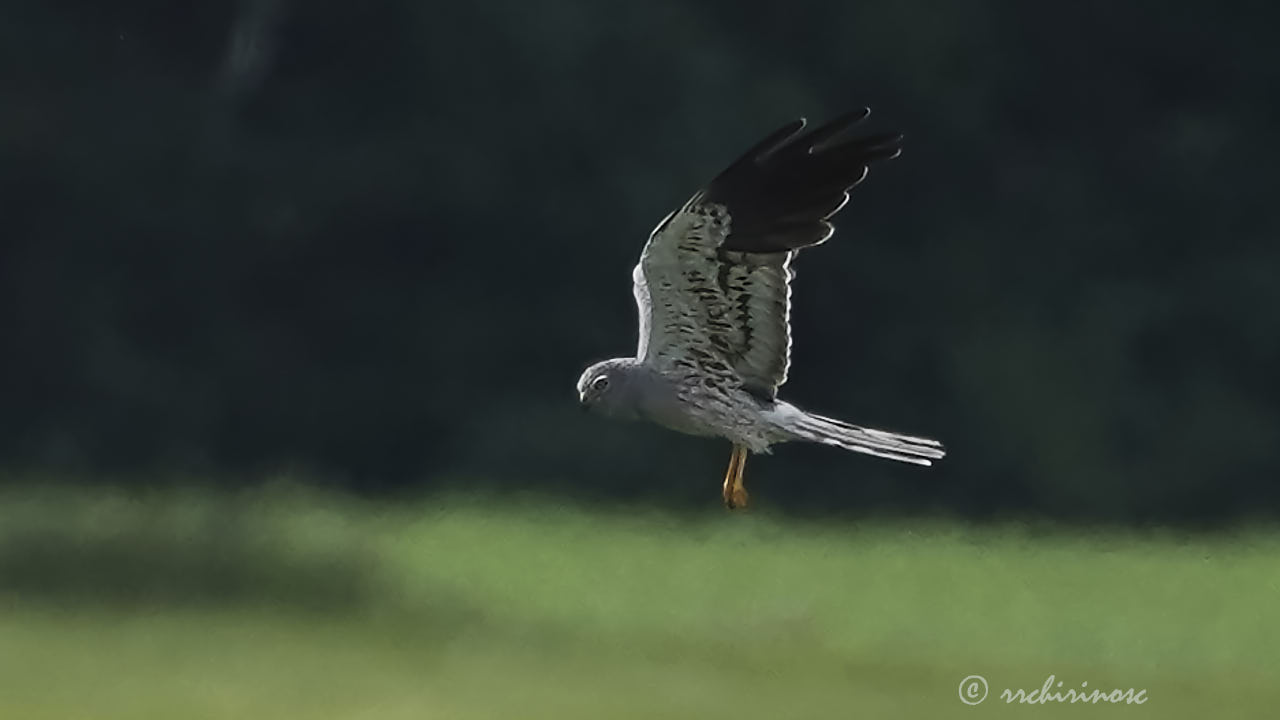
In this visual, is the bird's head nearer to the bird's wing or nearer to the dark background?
the bird's wing

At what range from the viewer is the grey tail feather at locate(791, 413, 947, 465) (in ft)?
15.4

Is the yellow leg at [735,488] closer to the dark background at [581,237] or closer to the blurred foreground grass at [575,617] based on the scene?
the blurred foreground grass at [575,617]

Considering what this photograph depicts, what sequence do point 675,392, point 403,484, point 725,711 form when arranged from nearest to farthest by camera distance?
point 675,392, point 725,711, point 403,484

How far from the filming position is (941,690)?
31.2 feet

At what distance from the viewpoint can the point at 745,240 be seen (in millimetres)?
4875

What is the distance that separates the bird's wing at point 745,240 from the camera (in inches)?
190

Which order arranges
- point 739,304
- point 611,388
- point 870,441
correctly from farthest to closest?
point 739,304 → point 611,388 → point 870,441

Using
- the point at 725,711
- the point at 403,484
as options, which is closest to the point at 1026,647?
the point at 725,711

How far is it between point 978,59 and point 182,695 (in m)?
7.96

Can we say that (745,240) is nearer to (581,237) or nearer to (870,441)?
(870,441)

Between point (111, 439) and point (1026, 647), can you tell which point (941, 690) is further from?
point (111, 439)

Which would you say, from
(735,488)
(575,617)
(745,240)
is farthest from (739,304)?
(575,617)

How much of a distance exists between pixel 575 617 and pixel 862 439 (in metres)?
5.74

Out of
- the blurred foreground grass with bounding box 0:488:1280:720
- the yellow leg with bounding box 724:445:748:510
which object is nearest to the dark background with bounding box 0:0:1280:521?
the blurred foreground grass with bounding box 0:488:1280:720
